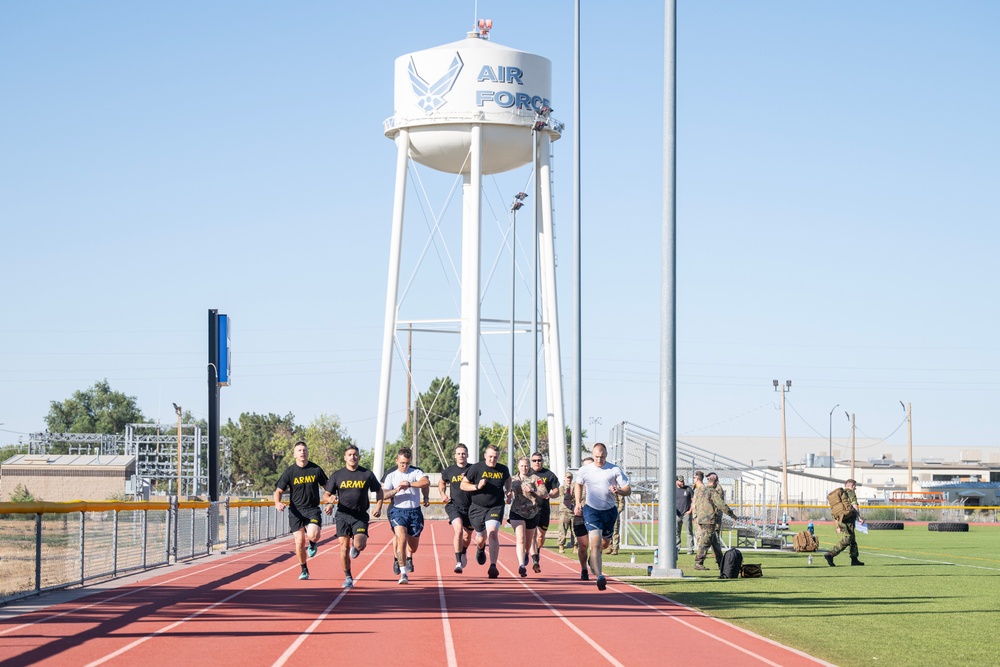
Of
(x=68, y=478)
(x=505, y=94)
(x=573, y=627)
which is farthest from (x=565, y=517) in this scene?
(x=68, y=478)

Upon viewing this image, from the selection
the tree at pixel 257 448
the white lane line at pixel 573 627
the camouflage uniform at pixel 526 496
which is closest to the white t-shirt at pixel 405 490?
the white lane line at pixel 573 627

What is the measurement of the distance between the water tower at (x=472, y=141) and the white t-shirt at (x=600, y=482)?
2899 cm

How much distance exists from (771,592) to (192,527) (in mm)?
12895

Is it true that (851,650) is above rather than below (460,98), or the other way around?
below

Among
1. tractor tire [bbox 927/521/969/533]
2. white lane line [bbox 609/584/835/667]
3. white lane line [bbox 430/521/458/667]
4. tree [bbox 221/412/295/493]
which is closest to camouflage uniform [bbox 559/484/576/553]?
white lane line [bbox 430/521/458/667]

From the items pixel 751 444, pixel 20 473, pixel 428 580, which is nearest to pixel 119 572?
pixel 428 580

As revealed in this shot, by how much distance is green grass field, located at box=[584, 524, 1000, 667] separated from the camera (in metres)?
12.8

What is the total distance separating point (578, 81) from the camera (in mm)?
33031

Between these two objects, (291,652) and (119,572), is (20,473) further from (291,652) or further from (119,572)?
(291,652)

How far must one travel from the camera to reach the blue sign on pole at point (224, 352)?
99.8ft

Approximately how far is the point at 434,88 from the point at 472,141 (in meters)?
2.53

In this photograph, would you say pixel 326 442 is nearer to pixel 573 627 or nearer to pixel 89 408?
pixel 89 408

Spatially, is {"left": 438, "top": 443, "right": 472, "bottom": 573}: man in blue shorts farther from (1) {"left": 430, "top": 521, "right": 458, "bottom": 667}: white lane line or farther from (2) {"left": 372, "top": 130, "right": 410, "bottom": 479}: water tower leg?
(2) {"left": 372, "top": 130, "right": 410, "bottom": 479}: water tower leg

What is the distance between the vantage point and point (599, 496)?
1859 centimetres
